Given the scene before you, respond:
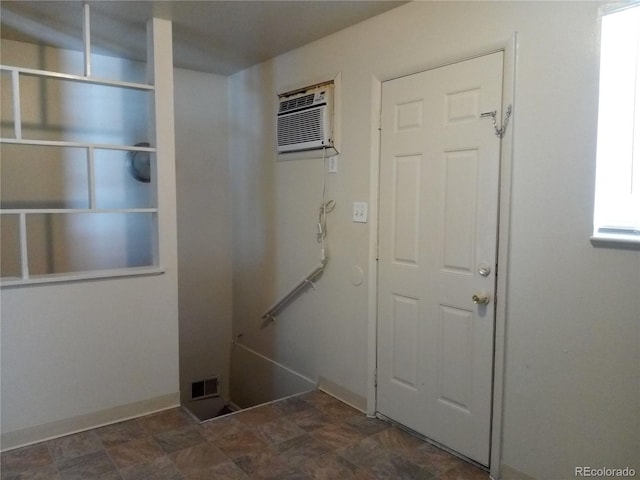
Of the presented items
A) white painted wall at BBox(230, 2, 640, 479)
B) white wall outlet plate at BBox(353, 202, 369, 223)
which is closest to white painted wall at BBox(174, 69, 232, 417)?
white painted wall at BBox(230, 2, 640, 479)

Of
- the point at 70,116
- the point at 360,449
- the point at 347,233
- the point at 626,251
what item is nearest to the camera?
the point at 626,251

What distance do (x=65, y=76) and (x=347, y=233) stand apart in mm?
1821

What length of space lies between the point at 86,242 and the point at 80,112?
0.96 meters

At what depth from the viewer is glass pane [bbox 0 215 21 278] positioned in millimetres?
3107

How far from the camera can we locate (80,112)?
3.40 meters

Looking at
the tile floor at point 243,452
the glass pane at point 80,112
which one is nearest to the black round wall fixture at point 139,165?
the glass pane at point 80,112

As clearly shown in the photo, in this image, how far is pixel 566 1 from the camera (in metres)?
1.87

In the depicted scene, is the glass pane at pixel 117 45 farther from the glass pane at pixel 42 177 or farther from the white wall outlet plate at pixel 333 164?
the white wall outlet plate at pixel 333 164

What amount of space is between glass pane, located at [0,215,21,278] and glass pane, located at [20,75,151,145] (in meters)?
0.61

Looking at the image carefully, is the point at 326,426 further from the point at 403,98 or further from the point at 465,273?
the point at 403,98

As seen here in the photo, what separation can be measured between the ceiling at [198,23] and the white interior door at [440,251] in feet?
1.93

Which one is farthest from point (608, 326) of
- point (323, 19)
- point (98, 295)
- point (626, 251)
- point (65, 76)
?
point (65, 76)

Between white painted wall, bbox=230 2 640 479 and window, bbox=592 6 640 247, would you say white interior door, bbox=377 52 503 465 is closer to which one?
white painted wall, bbox=230 2 640 479

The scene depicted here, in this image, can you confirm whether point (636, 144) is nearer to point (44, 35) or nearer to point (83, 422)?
point (83, 422)
